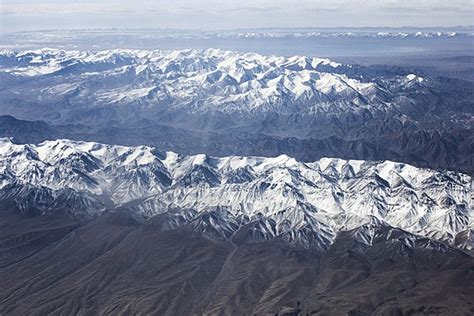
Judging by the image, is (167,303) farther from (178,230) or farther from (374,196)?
(374,196)

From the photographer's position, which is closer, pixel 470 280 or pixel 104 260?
pixel 470 280

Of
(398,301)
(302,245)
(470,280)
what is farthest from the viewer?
(302,245)

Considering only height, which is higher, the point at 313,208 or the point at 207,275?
the point at 313,208

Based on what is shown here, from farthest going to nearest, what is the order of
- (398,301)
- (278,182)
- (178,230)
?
1. (278,182)
2. (178,230)
3. (398,301)

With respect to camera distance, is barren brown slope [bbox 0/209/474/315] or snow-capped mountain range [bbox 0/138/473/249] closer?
barren brown slope [bbox 0/209/474/315]

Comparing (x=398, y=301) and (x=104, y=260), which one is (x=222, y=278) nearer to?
(x=104, y=260)

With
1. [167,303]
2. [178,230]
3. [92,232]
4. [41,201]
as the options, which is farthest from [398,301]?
[41,201]

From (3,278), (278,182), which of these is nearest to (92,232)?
(3,278)

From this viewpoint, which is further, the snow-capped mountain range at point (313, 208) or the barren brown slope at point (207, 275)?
the snow-capped mountain range at point (313, 208)

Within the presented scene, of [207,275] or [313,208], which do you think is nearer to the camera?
[207,275]
